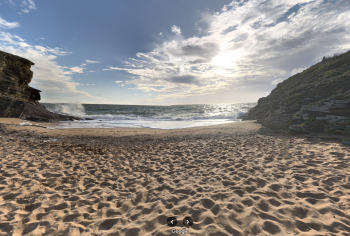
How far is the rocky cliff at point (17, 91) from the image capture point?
699 inches

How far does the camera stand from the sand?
2971 mm

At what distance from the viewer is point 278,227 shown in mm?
2877

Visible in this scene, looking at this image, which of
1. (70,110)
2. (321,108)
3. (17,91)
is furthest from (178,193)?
(70,110)

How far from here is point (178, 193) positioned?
418 centimetres

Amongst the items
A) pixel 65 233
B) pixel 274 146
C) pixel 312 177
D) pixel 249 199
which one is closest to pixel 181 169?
pixel 249 199

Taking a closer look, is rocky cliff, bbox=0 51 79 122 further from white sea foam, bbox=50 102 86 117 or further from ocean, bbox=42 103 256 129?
white sea foam, bbox=50 102 86 117

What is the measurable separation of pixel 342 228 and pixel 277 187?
4.83 ft

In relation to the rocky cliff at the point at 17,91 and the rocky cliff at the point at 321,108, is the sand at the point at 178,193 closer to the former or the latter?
the rocky cliff at the point at 321,108

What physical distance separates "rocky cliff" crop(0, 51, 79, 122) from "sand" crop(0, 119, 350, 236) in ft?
50.6

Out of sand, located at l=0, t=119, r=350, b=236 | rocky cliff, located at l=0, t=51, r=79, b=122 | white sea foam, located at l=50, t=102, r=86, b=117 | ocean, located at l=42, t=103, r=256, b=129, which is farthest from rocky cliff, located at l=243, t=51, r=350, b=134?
white sea foam, located at l=50, t=102, r=86, b=117

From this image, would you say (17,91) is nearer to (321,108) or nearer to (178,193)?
(178,193)

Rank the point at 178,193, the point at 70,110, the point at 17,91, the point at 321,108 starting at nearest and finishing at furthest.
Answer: the point at 178,193
the point at 321,108
the point at 17,91
the point at 70,110

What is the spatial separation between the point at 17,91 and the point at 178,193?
1014 inches

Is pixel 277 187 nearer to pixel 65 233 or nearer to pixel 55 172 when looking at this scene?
pixel 65 233
